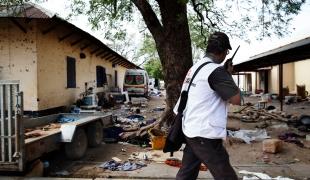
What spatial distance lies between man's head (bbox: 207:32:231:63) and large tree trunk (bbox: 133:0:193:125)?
267 inches

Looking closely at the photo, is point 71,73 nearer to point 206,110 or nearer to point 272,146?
point 272,146

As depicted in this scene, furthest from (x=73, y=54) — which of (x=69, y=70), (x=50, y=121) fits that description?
(x=50, y=121)

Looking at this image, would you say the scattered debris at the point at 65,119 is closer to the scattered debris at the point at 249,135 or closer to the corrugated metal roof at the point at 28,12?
the corrugated metal roof at the point at 28,12

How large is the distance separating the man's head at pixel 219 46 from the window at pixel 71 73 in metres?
13.2

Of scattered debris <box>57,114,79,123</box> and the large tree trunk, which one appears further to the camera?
the large tree trunk

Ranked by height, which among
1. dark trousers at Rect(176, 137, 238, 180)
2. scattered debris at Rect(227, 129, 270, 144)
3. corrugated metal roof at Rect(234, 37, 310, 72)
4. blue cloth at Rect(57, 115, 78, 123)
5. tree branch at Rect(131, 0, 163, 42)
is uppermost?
tree branch at Rect(131, 0, 163, 42)

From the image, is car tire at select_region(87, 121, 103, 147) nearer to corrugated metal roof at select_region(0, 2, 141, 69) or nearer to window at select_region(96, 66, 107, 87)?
corrugated metal roof at select_region(0, 2, 141, 69)

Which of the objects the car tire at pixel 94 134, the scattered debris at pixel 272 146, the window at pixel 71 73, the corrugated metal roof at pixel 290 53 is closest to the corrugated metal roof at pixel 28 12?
the car tire at pixel 94 134

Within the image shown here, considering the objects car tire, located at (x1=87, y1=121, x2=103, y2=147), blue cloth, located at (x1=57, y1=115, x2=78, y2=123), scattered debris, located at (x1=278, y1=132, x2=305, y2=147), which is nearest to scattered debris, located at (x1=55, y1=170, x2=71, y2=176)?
car tire, located at (x1=87, y1=121, x2=103, y2=147)

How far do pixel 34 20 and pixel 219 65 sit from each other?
33.9 feet

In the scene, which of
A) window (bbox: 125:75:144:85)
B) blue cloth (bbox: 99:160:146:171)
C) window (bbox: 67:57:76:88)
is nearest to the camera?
blue cloth (bbox: 99:160:146:171)

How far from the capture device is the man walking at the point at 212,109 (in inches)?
148

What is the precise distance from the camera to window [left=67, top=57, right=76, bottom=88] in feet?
54.7

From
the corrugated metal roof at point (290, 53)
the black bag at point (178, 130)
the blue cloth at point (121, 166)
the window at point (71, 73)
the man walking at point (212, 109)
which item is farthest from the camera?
the window at point (71, 73)
